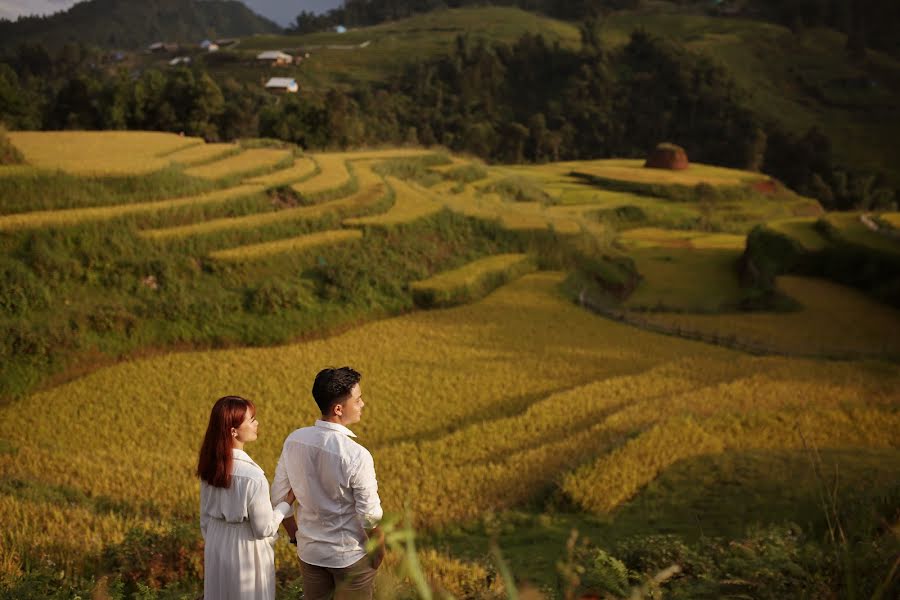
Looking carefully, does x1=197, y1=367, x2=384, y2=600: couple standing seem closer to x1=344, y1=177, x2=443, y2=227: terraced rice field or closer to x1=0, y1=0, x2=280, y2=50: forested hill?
x1=344, y1=177, x2=443, y2=227: terraced rice field

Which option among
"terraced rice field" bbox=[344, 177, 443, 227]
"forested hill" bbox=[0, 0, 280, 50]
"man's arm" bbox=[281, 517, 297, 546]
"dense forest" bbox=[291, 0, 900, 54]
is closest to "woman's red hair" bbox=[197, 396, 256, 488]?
"man's arm" bbox=[281, 517, 297, 546]

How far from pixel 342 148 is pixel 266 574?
32.6 m

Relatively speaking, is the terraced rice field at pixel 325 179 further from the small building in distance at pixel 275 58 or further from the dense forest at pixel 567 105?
the small building in distance at pixel 275 58

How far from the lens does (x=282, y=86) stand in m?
67.1

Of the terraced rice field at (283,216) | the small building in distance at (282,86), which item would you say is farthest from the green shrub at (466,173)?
the small building in distance at (282,86)

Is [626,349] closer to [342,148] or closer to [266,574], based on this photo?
[266,574]

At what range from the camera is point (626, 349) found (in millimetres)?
15883

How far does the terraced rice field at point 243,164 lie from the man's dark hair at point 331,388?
1588cm

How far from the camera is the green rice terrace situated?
19.3 feet

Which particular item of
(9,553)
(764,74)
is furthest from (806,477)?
(764,74)

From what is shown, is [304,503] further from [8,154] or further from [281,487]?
[8,154]

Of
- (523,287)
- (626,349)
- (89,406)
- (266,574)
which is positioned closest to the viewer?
(266,574)

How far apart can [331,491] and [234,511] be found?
0.47 meters

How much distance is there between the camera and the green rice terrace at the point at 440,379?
19.3 ft
